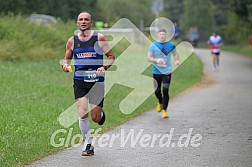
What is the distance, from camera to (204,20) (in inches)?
3295

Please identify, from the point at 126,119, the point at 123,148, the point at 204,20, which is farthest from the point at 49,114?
the point at 204,20

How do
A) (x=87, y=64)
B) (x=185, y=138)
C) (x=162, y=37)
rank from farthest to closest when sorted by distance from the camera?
1. (x=162, y=37)
2. (x=185, y=138)
3. (x=87, y=64)

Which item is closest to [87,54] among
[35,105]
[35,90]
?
[35,105]

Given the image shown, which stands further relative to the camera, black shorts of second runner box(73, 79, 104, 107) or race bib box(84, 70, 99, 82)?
black shorts of second runner box(73, 79, 104, 107)

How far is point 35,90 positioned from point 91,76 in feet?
26.5

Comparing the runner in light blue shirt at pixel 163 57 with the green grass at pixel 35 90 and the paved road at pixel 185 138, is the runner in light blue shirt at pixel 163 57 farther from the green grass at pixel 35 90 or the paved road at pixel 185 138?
the green grass at pixel 35 90

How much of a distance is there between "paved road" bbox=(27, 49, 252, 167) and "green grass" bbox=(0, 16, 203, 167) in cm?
54

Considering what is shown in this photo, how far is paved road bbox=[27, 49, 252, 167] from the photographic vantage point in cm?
880

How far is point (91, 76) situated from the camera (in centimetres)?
926

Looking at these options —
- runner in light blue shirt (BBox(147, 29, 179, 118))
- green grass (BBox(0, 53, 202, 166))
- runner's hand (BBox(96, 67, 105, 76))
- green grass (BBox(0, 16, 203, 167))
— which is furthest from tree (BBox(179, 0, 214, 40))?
runner's hand (BBox(96, 67, 105, 76))

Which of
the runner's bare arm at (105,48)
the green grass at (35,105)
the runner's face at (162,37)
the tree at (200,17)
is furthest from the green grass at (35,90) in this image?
the tree at (200,17)

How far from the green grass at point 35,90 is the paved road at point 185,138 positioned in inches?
21.4

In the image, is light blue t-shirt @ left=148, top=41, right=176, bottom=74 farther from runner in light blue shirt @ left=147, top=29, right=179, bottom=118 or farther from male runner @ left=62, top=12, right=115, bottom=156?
male runner @ left=62, top=12, right=115, bottom=156

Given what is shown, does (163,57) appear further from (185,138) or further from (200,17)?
(200,17)
